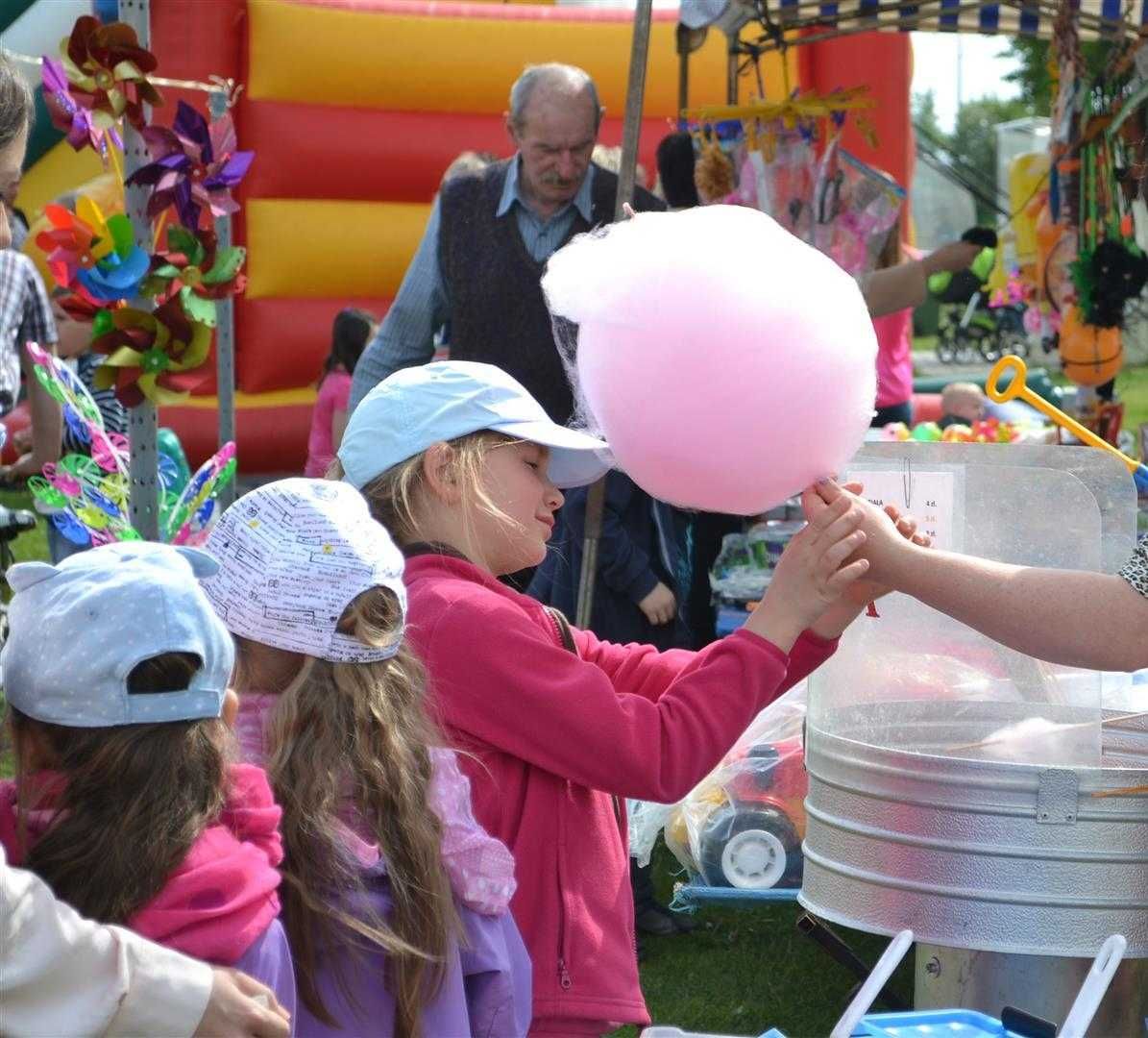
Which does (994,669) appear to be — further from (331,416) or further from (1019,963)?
(331,416)

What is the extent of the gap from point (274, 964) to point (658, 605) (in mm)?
2209

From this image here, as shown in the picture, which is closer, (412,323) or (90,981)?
(90,981)

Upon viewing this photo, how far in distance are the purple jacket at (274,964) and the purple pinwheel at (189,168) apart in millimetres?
1939

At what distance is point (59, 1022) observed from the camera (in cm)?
118

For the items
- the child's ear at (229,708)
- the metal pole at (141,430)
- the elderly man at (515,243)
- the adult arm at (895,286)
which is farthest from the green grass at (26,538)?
the child's ear at (229,708)

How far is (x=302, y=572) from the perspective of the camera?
5.19ft

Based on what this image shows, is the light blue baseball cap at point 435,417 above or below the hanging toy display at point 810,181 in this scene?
below

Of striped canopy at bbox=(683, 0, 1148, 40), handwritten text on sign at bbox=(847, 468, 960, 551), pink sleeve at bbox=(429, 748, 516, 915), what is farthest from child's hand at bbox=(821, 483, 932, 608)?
striped canopy at bbox=(683, 0, 1148, 40)

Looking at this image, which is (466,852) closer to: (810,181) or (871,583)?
→ (871,583)

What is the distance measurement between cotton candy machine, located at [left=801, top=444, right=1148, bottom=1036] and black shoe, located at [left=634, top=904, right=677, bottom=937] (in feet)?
3.26

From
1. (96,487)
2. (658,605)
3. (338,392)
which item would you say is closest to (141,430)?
(96,487)

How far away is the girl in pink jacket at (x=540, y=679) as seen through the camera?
1.74 m

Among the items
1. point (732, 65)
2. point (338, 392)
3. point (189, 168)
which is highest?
point (732, 65)

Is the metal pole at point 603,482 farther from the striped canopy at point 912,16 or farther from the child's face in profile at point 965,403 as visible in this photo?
the child's face in profile at point 965,403
